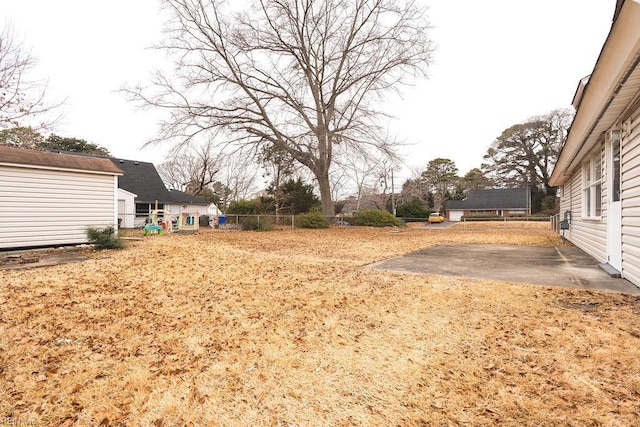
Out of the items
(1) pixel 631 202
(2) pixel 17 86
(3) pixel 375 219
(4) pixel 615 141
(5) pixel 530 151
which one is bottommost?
(3) pixel 375 219

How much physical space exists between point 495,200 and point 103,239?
157 ft

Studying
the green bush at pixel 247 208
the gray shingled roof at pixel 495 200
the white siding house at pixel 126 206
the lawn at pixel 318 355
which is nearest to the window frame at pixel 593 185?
the lawn at pixel 318 355

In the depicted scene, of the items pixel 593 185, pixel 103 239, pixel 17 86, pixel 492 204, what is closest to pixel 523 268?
pixel 593 185

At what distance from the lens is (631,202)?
13.9 ft

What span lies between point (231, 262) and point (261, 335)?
4.13m

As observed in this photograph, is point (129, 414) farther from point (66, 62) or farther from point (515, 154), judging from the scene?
point (515, 154)

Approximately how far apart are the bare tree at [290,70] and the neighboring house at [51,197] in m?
6.18

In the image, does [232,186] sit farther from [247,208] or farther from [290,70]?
[290,70]

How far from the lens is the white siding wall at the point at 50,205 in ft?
25.0

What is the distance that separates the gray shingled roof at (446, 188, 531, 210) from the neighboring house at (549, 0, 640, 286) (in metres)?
40.6

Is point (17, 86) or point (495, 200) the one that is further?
point (495, 200)

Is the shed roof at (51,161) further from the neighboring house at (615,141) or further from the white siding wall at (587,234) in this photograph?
the white siding wall at (587,234)

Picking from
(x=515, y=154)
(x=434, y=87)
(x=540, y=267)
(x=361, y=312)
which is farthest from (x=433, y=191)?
(x=361, y=312)

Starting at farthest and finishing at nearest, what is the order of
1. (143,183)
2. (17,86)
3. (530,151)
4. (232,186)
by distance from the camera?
(530,151), (232,186), (143,183), (17,86)
